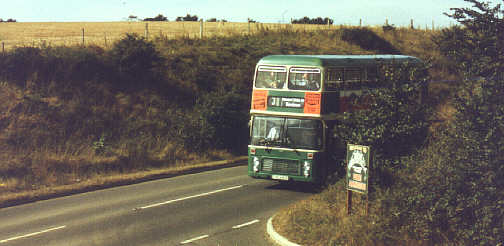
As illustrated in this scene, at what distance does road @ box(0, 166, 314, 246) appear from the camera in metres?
13.3

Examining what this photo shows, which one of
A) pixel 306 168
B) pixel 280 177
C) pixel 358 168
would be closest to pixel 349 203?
pixel 358 168

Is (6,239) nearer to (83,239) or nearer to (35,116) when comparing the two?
(83,239)

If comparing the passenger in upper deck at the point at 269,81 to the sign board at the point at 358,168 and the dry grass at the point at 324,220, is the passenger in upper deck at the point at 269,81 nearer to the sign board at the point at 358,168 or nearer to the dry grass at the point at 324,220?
the dry grass at the point at 324,220

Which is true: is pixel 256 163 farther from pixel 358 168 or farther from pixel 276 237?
pixel 358 168

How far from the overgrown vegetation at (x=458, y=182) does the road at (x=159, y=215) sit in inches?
80.4

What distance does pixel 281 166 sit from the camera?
18.8 metres

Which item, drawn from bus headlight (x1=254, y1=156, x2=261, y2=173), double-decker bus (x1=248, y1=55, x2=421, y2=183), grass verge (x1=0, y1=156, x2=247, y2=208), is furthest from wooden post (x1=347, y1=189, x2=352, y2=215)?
grass verge (x1=0, y1=156, x2=247, y2=208)

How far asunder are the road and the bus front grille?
0.78 meters

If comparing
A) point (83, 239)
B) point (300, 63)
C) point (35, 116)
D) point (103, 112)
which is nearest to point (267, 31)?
point (103, 112)

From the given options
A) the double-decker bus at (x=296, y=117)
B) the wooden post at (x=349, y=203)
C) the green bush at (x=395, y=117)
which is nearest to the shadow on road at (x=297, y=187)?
the double-decker bus at (x=296, y=117)

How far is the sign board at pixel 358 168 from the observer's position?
1258 cm

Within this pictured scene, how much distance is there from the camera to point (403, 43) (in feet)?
196

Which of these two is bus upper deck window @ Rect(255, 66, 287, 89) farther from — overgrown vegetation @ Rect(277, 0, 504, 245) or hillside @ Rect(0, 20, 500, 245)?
overgrown vegetation @ Rect(277, 0, 504, 245)

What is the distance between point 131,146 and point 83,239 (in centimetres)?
1280
